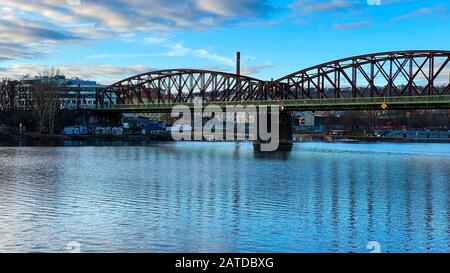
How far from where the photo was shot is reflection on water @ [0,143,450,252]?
2327 centimetres

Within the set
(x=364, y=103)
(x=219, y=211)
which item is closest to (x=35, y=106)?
(x=364, y=103)

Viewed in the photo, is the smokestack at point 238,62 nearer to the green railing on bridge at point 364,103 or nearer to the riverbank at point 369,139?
the riverbank at point 369,139

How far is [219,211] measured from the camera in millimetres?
30625

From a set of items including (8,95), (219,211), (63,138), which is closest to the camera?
(219,211)

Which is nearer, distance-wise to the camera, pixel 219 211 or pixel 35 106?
pixel 219 211

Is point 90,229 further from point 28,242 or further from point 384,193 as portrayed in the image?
point 384,193

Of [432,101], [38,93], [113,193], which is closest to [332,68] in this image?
[432,101]

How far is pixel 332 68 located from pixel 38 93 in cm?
6350

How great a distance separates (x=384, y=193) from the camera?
39.0 meters

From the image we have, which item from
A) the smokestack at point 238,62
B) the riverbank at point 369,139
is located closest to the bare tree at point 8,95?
the smokestack at point 238,62

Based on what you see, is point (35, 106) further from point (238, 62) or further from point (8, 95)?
point (238, 62)

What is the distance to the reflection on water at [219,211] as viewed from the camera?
76.3 feet

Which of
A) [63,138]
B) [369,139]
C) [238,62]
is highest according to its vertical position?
[238,62]

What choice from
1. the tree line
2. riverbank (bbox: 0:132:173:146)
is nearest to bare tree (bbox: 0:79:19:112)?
the tree line
